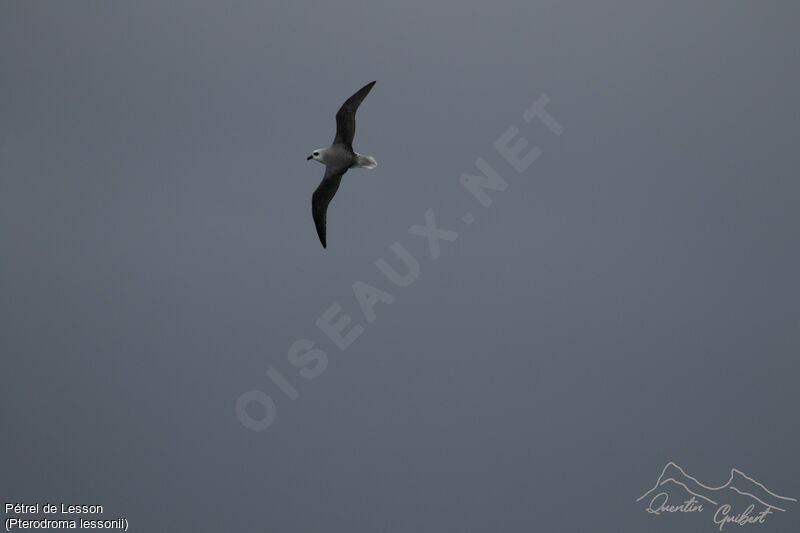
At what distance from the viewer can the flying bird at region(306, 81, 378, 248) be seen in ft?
67.7

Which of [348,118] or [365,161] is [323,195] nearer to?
[365,161]

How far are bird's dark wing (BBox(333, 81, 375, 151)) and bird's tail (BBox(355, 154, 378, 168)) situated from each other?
355mm

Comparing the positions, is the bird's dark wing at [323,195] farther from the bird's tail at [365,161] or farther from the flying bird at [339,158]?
the bird's tail at [365,161]

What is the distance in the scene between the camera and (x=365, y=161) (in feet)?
70.1

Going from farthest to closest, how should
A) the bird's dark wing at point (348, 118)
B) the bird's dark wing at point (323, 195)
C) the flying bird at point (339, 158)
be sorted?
the bird's dark wing at point (323, 195)
the flying bird at point (339, 158)
the bird's dark wing at point (348, 118)

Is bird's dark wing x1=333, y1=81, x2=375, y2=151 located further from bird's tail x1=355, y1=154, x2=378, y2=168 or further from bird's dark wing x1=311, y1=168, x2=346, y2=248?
bird's dark wing x1=311, y1=168, x2=346, y2=248

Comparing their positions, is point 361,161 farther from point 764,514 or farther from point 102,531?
point 764,514

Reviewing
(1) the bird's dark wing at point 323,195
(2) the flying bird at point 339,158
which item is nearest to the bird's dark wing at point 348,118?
(2) the flying bird at point 339,158

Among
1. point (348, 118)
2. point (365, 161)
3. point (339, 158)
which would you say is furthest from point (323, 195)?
point (348, 118)

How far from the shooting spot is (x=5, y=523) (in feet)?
150

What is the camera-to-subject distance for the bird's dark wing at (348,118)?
67.3 ft

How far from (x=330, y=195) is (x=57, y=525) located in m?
38.6

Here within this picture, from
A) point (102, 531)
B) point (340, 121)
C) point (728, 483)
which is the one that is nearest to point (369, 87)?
point (340, 121)

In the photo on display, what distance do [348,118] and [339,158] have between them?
122 cm
